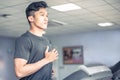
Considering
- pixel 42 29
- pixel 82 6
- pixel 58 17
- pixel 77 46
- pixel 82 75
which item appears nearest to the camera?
pixel 42 29

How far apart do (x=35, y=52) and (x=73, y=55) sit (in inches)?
338

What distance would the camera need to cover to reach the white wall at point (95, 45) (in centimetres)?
916

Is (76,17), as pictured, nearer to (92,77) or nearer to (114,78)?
(114,78)

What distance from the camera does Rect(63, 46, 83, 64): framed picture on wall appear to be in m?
9.95

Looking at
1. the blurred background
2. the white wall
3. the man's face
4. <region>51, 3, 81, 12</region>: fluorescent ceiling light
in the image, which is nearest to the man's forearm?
the man's face

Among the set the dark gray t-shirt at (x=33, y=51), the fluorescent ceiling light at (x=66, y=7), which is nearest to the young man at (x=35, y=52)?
the dark gray t-shirt at (x=33, y=51)

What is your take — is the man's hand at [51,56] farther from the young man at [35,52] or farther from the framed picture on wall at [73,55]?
the framed picture on wall at [73,55]

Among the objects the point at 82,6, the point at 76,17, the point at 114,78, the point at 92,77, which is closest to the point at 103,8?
the point at 82,6

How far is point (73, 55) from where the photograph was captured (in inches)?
397

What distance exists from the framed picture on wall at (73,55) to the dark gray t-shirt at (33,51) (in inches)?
329

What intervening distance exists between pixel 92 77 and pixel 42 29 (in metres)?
2.52

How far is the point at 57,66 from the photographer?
10555mm

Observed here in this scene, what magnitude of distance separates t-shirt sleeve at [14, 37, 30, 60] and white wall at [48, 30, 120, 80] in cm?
798

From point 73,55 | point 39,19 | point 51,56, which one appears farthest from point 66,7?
point 73,55
